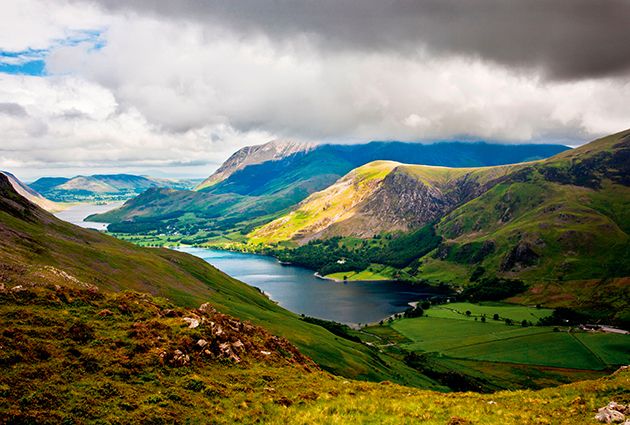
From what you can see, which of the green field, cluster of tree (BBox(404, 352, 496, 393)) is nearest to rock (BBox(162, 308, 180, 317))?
cluster of tree (BBox(404, 352, 496, 393))

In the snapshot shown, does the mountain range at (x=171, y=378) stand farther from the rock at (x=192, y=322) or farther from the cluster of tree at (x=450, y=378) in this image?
the cluster of tree at (x=450, y=378)

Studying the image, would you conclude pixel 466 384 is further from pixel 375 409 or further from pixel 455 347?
pixel 375 409

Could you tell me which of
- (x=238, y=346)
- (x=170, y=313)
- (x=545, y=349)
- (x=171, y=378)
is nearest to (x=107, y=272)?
(x=170, y=313)

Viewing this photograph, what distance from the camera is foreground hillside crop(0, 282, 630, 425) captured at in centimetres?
2378

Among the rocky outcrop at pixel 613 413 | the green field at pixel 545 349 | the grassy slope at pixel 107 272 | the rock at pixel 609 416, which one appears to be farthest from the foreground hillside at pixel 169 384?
the green field at pixel 545 349

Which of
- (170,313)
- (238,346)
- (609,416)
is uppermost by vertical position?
(170,313)

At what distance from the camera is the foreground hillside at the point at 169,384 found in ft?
78.0

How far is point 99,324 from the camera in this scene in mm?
33844

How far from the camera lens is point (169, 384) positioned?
28.6 metres

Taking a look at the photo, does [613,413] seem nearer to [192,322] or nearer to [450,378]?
[192,322]

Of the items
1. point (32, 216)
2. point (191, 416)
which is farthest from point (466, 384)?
point (32, 216)

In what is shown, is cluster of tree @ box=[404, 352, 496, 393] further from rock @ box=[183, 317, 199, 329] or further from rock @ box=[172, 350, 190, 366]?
rock @ box=[172, 350, 190, 366]

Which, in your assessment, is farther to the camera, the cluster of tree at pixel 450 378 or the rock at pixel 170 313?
the cluster of tree at pixel 450 378

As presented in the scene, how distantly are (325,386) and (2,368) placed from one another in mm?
25086
